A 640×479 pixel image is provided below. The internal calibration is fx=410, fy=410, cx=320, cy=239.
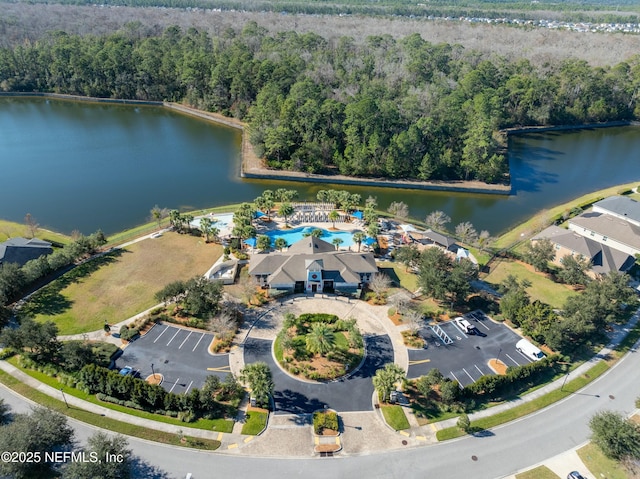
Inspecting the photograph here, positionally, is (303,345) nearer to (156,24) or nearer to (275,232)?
(275,232)

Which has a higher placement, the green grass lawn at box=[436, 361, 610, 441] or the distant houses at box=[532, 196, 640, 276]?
the distant houses at box=[532, 196, 640, 276]

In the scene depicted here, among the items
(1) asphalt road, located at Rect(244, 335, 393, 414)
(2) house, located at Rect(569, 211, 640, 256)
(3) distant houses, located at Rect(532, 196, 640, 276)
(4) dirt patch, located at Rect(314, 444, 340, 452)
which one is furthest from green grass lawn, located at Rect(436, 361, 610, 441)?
(2) house, located at Rect(569, 211, 640, 256)

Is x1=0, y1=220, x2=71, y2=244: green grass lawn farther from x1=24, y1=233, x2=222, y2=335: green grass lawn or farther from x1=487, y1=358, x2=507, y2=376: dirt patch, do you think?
x1=487, y1=358, x2=507, y2=376: dirt patch

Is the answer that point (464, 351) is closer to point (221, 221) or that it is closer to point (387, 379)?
point (387, 379)

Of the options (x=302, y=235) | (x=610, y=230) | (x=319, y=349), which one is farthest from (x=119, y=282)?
(x=610, y=230)

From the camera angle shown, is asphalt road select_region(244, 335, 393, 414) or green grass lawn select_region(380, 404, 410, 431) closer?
green grass lawn select_region(380, 404, 410, 431)

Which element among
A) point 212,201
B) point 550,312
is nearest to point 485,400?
point 550,312

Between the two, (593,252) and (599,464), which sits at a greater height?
(593,252)

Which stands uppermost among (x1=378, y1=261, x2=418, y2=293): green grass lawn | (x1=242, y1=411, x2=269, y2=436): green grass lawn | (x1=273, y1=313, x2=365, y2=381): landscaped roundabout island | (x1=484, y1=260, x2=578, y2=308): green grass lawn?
(x1=484, y1=260, x2=578, y2=308): green grass lawn
